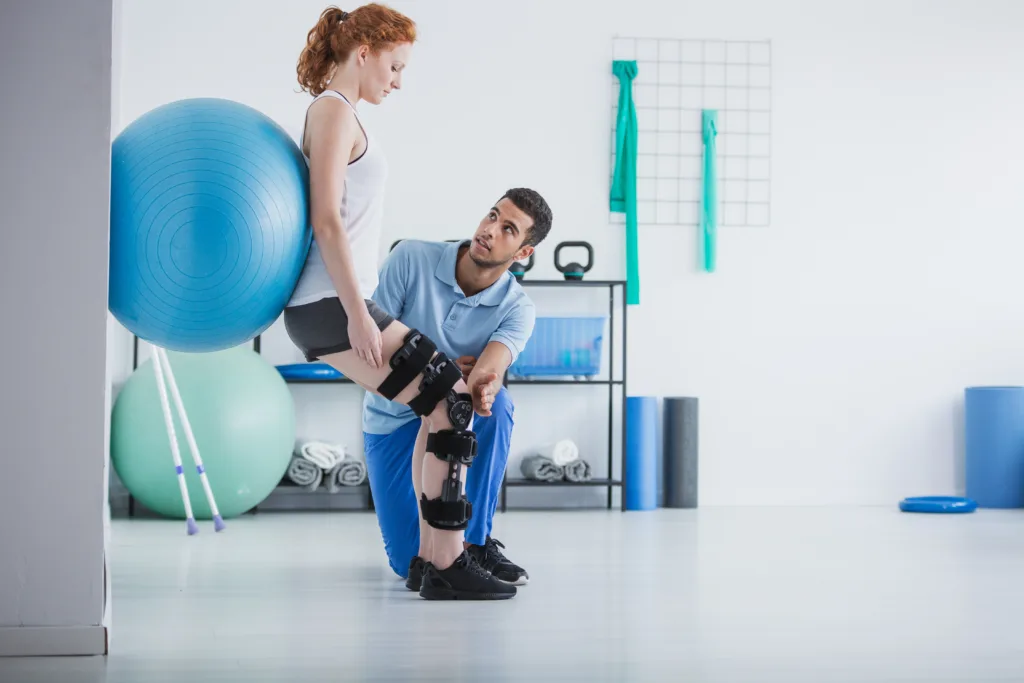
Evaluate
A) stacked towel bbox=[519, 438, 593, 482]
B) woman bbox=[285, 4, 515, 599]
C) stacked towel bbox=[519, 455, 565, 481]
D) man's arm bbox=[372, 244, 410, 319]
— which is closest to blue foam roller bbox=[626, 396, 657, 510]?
stacked towel bbox=[519, 438, 593, 482]

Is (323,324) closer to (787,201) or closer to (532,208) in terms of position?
(532,208)

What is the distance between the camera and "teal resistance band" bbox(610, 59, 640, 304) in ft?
17.3

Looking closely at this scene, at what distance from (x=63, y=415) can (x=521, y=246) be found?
1267mm

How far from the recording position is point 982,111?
5.61 metres

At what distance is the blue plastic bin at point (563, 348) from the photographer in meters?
4.93

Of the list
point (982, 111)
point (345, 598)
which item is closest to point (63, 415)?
point (345, 598)

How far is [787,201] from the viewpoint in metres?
5.50

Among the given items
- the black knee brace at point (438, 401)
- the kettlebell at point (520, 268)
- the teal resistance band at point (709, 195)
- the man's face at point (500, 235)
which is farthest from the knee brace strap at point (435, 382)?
the teal resistance band at point (709, 195)

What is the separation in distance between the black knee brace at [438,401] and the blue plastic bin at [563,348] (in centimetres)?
246

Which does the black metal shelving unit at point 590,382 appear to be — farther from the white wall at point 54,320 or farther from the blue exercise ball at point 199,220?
the white wall at point 54,320

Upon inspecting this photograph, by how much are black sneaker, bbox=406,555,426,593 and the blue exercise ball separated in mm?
906

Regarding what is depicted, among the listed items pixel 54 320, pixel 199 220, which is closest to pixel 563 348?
pixel 199 220

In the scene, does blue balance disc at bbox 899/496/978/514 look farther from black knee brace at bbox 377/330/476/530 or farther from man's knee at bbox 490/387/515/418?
black knee brace at bbox 377/330/476/530

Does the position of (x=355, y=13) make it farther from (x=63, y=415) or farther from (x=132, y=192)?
(x=63, y=415)
